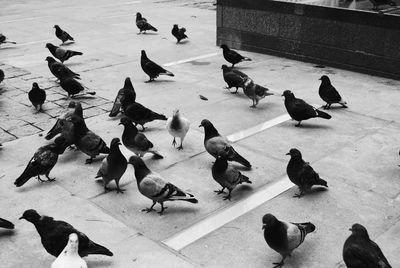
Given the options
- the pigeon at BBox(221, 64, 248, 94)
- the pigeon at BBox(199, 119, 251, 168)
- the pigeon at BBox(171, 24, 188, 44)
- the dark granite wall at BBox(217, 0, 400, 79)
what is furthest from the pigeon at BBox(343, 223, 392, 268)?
the pigeon at BBox(171, 24, 188, 44)

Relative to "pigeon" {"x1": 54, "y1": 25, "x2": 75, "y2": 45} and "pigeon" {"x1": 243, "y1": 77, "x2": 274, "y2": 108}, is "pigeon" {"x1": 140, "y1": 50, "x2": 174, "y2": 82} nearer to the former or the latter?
"pigeon" {"x1": 243, "y1": 77, "x2": 274, "y2": 108}

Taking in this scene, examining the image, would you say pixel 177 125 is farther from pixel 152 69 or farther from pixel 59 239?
pixel 152 69

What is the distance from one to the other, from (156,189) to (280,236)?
63.0 inches

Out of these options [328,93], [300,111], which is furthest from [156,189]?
[328,93]

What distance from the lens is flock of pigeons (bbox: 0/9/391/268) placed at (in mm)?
4754

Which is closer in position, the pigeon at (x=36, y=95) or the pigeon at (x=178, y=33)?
the pigeon at (x=36, y=95)

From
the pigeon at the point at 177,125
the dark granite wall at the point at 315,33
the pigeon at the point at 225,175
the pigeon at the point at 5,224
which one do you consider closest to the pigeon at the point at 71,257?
the pigeon at the point at 5,224

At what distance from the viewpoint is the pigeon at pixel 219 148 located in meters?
6.99

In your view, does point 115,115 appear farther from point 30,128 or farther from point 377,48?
point 377,48

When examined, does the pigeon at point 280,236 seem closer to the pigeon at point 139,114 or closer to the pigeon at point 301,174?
the pigeon at point 301,174

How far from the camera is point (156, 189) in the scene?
5930 millimetres

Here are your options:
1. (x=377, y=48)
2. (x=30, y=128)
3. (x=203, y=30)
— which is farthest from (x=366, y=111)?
(x=203, y=30)

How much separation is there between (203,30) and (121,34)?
8.66ft

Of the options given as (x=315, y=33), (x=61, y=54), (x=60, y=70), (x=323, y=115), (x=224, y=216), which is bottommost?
(x=224, y=216)
